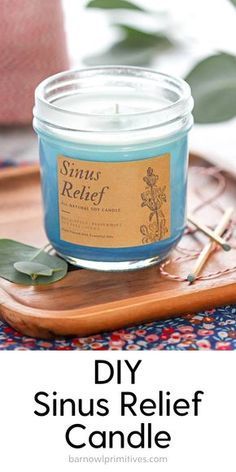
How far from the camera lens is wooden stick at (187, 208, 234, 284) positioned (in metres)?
1.05

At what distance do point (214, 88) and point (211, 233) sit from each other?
236 mm

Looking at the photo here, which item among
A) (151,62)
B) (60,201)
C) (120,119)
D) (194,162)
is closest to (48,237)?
(60,201)

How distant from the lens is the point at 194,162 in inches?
52.2

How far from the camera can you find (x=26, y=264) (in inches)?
42.2

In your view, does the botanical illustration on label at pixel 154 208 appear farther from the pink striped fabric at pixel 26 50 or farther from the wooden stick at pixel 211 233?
the pink striped fabric at pixel 26 50

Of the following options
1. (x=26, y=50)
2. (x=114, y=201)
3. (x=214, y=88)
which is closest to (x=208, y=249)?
(x=114, y=201)

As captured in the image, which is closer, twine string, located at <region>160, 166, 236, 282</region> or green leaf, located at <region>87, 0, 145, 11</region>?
twine string, located at <region>160, 166, 236, 282</region>

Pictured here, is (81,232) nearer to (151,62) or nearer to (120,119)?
(120,119)

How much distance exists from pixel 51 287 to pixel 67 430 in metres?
0.18

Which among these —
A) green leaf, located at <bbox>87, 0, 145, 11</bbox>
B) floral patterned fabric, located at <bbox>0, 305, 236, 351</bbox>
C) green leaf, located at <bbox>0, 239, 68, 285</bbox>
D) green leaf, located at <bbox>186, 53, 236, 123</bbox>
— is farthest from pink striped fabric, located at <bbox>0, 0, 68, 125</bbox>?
floral patterned fabric, located at <bbox>0, 305, 236, 351</bbox>

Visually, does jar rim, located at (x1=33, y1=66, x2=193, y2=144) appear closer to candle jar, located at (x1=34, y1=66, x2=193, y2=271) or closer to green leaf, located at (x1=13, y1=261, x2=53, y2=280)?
candle jar, located at (x1=34, y1=66, x2=193, y2=271)

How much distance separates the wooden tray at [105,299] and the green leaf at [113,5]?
47 centimetres

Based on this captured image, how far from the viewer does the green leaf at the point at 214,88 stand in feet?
4.11

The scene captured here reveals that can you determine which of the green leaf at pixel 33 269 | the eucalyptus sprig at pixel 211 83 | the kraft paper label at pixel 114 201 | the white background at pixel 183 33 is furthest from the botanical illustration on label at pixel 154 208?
the white background at pixel 183 33
